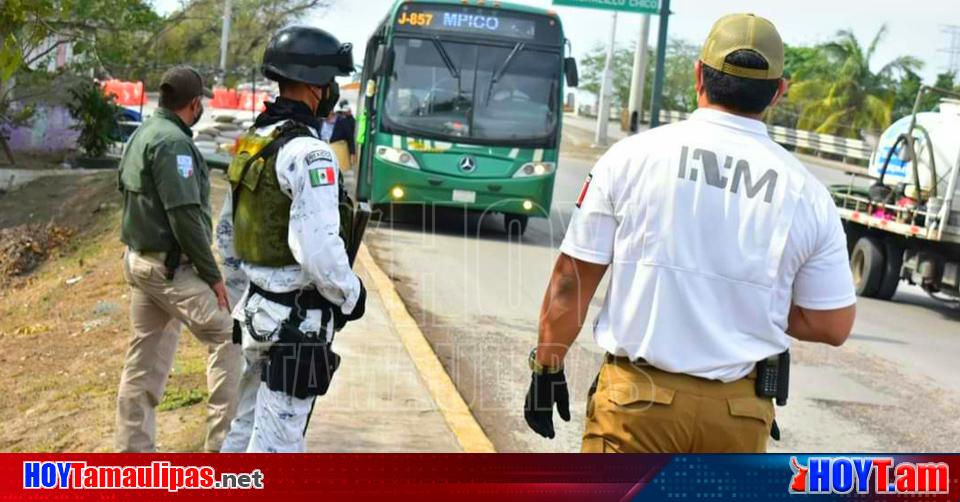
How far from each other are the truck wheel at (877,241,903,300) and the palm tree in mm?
34070

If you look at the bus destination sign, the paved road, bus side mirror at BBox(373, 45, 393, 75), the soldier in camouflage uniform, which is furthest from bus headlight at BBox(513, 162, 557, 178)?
the soldier in camouflage uniform

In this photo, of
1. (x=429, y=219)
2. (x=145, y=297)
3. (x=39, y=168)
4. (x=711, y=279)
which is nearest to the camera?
(x=711, y=279)

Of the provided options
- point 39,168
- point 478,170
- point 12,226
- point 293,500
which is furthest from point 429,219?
point 293,500

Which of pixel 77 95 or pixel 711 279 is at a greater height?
pixel 711 279

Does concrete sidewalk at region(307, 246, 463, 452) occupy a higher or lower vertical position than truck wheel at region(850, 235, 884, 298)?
higher

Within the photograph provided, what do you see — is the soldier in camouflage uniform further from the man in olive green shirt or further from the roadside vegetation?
the roadside vegetation

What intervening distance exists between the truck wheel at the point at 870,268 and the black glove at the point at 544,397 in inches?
440

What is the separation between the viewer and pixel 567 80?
1523 cm

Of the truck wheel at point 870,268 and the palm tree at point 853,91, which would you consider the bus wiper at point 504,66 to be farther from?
the palm tree at point 853,91

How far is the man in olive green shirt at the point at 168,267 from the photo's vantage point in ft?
16.8

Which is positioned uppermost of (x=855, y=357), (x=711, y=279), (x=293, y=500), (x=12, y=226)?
(x=711, y=279)

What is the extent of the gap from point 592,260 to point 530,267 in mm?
9942

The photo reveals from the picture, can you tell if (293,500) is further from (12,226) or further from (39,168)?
(39,168)

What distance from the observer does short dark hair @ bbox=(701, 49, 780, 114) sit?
10.2 feet
